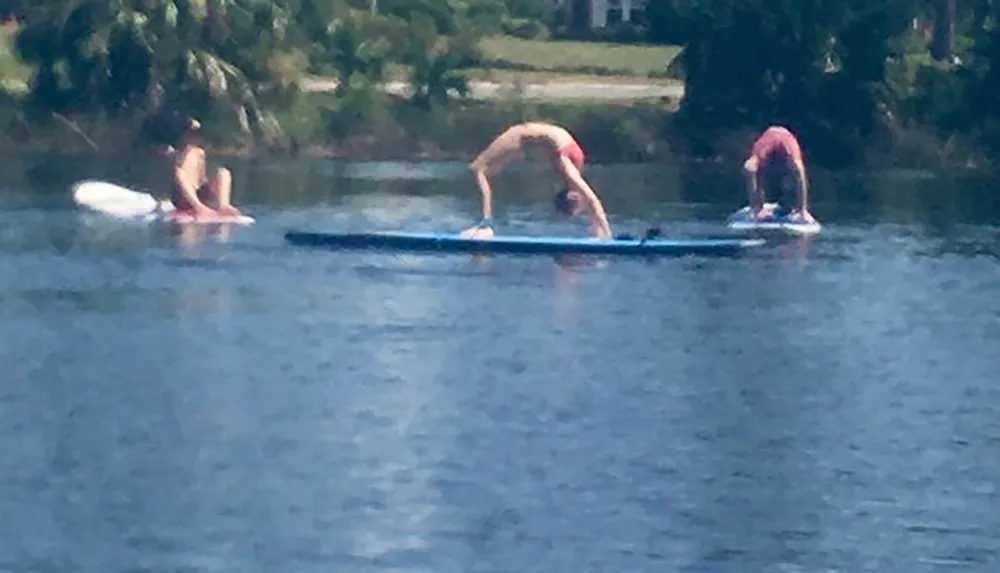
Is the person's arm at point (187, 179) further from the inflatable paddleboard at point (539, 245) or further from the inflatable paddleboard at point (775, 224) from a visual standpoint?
the inflatable paddleboard at point (775, 224)

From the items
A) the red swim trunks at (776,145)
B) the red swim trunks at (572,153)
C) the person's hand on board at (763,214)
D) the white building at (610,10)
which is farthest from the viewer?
the white building at (610,10)

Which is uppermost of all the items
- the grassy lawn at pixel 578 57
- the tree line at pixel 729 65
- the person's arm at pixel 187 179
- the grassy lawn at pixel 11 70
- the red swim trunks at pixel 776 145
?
the red swim trunks at pixel 776 145

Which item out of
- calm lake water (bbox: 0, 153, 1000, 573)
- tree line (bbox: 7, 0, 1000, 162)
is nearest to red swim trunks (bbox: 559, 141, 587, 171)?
calm lake water (bbox: 0, 153, 1000, 573)

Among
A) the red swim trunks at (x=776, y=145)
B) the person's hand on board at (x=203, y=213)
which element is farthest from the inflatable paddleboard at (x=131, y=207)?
the red swim trunks at (x=776, y=145)

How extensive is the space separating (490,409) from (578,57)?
5145 cm

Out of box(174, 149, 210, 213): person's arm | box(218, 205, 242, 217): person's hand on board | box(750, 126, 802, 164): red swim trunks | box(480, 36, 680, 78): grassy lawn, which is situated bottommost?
box(480, 36, 680, 78): grassy lawn

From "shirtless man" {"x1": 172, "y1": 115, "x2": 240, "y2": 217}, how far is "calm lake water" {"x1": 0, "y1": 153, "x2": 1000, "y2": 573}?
62cm

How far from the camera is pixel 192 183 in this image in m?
36.3

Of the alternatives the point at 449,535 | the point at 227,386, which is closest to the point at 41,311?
the point at 227,386

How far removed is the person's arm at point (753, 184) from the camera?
35.8 metres

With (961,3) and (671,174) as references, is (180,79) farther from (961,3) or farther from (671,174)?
(961,3)

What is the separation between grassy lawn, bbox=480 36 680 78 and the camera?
227 feet

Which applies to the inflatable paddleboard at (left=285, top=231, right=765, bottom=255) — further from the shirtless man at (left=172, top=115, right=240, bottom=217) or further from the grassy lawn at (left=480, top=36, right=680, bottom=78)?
the grassy lawn at (left=480, top=36, right=680, bottom=78)

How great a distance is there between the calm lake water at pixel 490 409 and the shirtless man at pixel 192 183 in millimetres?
619
